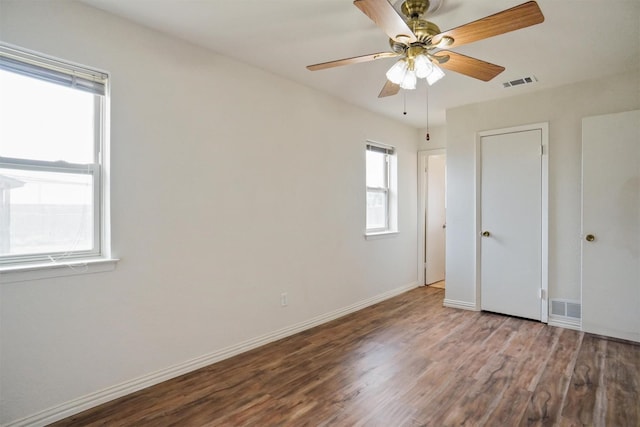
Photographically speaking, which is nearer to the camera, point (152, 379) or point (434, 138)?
point (152, 379)

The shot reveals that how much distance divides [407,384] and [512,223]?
2429 mm

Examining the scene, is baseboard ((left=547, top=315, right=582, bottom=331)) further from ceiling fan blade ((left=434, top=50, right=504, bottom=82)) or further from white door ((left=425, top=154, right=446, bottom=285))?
ceiling fan blade ((left=434, top=50, right=504, bottom=82))

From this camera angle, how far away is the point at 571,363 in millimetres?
2717

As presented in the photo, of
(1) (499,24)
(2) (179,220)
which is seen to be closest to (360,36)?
(1) (499,24)

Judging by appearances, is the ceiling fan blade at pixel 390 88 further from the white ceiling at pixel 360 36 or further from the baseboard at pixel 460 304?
the baseboard at pixel 460 304

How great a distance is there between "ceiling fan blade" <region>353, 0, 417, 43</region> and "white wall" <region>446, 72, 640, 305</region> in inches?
106

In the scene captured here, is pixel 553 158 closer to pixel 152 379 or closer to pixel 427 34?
pixel 427 34

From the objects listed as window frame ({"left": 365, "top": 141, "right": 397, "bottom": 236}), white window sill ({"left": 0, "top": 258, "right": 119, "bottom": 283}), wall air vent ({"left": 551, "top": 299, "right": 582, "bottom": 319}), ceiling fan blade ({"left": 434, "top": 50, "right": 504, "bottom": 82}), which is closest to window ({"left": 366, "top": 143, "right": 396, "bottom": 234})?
window frame ({"left": 365, "top": 141, "right": 397, "bottom": 236})

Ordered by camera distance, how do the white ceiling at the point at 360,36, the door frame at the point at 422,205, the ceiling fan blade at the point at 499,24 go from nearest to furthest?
1. the ceiling fan blade at the point at 499,24
2. the white ceiling at the point at 360,36
3. the door frame at the point at 422,205

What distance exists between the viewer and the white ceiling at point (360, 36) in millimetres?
2121

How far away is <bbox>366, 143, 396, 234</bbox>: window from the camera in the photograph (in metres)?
4.56

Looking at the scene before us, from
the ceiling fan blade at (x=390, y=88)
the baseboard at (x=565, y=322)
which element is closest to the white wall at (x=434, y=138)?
the baseboard at (x=565, y=322)

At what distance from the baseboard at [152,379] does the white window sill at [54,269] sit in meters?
0.77

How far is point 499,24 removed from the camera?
160 cm
